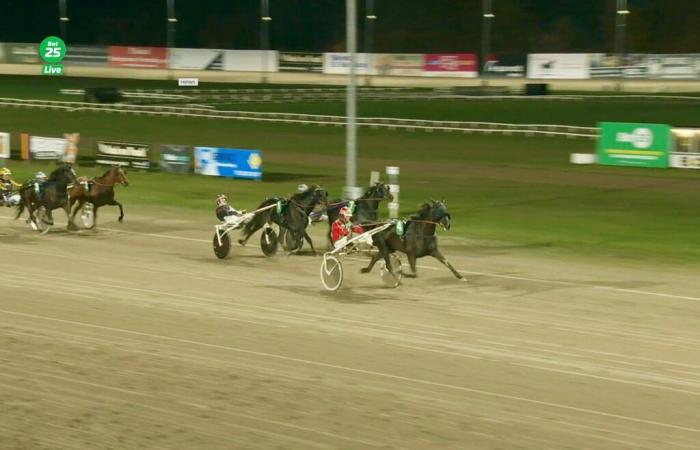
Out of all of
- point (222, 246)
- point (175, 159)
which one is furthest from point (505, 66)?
point (222, 246)

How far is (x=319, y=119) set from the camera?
149 ft

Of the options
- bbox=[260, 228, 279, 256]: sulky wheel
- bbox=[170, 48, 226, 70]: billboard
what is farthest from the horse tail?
bbox=[170, 48, 226, 70]: billboard

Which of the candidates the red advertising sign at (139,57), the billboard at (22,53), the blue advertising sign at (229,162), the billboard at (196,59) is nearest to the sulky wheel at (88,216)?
the blue advertising sign at (229,162)

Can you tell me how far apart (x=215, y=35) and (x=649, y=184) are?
223 feet

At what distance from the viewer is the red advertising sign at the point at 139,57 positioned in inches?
2817

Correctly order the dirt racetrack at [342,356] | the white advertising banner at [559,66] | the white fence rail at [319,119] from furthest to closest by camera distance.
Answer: the white advertising banner at [559,66], the white fence rail at [319,119], the dirt racetrack at [342,356]

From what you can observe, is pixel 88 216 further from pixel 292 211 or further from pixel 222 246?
pixel 292 211

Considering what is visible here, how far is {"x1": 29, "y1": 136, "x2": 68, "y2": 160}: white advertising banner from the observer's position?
31.8m

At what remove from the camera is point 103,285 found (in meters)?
14.3

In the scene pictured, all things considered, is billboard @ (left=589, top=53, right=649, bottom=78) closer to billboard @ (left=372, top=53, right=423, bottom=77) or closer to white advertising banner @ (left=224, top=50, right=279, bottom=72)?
billboard @ (left=372, top=53, right=423, bottom=77)

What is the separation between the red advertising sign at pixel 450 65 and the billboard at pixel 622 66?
7686mm

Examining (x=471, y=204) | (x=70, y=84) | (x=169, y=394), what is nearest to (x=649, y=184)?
(x=471, y=204)

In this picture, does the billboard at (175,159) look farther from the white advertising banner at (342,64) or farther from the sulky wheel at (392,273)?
the white advertising banner at (342,64)

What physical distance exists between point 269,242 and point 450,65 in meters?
50.9
